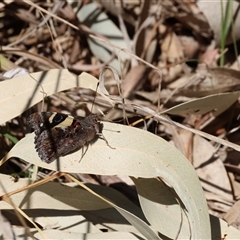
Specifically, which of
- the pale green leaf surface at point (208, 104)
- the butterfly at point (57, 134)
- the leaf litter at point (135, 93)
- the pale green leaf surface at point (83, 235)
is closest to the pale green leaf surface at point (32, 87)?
the leaf litter at point (135, 93)

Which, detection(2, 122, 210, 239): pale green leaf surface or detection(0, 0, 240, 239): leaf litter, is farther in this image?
detection(0, 0, 240, 239): leaf litter

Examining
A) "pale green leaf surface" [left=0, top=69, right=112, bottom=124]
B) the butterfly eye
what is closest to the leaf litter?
"pale green leaf surface" [left=0, top=69, right=112, bottom=124]

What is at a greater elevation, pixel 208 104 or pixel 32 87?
pixel 32 87

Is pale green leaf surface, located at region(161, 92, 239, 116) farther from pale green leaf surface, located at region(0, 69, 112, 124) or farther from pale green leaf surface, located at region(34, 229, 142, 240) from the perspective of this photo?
pale green leaf surface, located at region(34, 229, 142, 240)

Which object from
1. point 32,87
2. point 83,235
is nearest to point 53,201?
point 83,235

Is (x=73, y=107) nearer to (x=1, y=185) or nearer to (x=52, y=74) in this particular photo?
(x=52, y=74)

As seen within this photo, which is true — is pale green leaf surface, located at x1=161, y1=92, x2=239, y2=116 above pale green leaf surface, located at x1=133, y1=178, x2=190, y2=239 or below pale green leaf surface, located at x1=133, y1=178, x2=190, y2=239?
above

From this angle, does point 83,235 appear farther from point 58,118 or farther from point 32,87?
point 32,87
